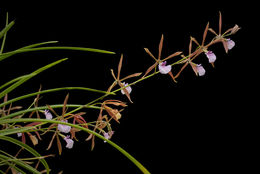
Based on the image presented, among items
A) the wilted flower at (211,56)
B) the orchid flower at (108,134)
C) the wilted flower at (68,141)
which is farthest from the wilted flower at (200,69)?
the wilted flower at (68,141)

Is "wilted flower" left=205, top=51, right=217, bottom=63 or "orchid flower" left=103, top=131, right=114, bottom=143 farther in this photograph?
"orchid flower" left=103, top=131, right=114, bottom=143

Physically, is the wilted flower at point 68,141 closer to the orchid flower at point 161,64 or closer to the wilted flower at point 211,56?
the orchid flower at point 161,64

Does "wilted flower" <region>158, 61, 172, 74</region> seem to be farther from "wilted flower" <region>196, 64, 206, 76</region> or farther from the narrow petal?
the narrow petal

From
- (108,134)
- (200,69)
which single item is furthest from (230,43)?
(108,134)

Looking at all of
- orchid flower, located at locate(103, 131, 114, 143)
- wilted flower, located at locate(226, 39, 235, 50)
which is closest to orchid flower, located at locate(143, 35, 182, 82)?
wilted flower, located at locate(226, 39, 235, 50)

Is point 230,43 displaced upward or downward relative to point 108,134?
upward

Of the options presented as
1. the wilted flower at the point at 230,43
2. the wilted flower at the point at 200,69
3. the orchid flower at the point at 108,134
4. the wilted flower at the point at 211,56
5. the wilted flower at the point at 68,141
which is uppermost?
the wilted flower at the point at 230,43

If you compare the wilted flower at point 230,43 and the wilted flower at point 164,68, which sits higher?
the wilted flower at point 230,43

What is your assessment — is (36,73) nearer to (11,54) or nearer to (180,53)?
(11,54)

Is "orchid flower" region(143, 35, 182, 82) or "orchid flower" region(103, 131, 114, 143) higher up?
"orchid flower" region(143, 35, 182, 82)

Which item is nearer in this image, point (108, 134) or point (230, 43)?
point (230, 43)

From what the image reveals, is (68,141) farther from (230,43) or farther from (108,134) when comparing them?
(230,43)

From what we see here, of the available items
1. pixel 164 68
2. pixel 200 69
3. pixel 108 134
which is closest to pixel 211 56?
pixel 200 69
